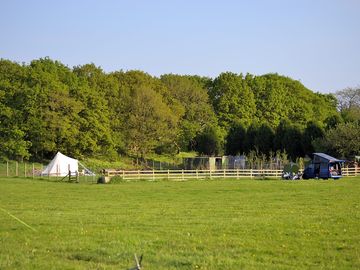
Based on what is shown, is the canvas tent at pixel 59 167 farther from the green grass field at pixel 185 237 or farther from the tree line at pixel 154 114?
the green grass field at pixel 185 237

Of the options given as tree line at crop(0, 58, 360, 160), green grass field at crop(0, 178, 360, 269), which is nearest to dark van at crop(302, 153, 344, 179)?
tree line at crop(0, 58, 360, 160)

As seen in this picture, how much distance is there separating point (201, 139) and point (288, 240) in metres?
72.4

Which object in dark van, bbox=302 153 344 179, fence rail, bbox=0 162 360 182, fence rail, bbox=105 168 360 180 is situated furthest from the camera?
dark van, bbox=302 153 344 179

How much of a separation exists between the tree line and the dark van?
12.5 meters

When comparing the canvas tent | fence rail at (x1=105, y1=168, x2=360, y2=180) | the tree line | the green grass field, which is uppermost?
the tree line

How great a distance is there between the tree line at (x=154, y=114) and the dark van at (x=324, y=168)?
12.5 meters

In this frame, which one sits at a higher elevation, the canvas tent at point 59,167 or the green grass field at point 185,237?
the canvas tent at point 59,167

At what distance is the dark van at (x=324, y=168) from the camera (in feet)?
170

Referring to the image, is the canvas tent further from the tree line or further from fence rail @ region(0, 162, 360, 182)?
the tree line

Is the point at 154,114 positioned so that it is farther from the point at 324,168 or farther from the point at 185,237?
the point at 185,237

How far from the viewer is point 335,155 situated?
66250mm

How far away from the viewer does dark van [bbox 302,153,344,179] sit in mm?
51903

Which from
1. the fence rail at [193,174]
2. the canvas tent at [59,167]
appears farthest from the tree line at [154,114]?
the fence rail at [193,174]

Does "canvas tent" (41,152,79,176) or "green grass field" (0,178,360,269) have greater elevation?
"canvas tent" (41,152,79,176)
